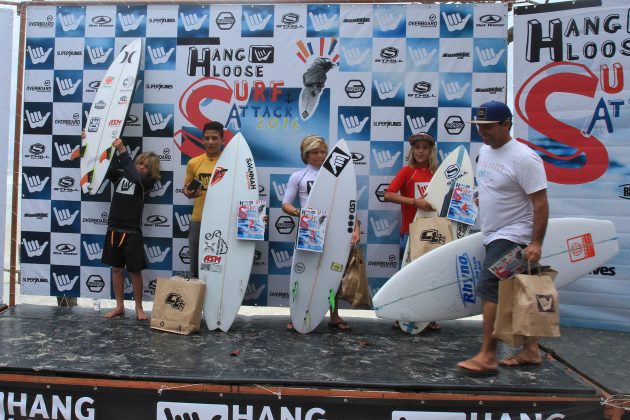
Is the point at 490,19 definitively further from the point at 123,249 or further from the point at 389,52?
the point at 123,249

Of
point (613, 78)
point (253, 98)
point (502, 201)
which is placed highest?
point (613, 78)

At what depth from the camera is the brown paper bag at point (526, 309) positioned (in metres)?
2.98

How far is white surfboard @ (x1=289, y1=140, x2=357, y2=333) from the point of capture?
4.20 m

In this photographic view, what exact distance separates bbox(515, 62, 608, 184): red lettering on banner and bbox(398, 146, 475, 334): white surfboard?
0.55 meters

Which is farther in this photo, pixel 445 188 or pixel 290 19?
pixel 290 19

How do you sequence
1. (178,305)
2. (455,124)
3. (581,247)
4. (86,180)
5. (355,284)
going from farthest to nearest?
(86,180)
(455,124)
(355,284)
(178,305)
(581,247)

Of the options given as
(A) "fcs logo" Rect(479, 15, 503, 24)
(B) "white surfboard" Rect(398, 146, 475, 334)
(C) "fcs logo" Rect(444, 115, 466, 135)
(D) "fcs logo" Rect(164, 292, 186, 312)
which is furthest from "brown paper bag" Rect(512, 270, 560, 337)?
(A) "fcs logo" Rect(479, 15, 503, 24)

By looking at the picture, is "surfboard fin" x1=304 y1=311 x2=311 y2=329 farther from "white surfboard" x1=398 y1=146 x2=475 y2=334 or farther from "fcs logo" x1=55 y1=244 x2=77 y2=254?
"fcs logo" x1=55 y1=244 x2=77 y2=254

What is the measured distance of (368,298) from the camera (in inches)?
167

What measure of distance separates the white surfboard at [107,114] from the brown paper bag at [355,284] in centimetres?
205

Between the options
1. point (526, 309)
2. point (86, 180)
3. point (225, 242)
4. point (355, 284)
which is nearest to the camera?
point (526, 309)

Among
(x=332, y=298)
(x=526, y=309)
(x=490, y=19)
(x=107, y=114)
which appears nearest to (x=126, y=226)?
(x=107, y=114)

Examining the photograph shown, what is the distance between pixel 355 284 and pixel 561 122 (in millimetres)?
1978

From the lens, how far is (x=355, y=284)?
422 cm
